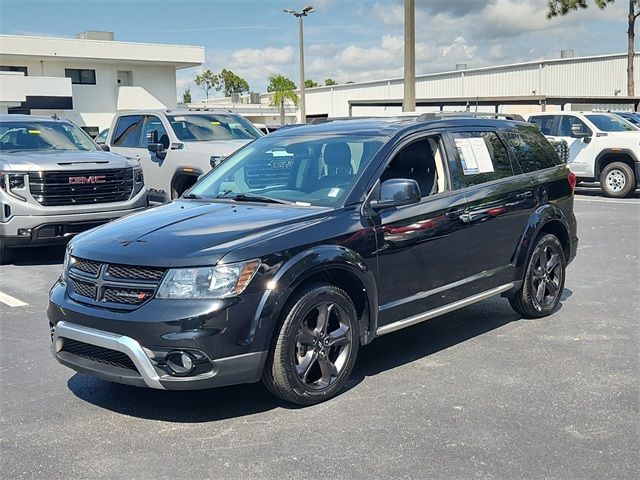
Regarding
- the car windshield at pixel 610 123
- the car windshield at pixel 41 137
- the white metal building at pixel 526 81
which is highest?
the white metal building at pixel 526 81

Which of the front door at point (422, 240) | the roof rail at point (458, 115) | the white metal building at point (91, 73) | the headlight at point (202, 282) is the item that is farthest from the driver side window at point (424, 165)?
the white metal building at point (91, 73)

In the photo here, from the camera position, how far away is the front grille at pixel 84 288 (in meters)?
4.33

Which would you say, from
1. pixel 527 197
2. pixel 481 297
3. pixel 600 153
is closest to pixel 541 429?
pixel 481 297

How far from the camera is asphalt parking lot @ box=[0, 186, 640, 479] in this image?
12.0ft

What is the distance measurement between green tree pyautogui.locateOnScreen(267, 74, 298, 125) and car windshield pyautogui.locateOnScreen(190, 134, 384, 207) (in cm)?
4924

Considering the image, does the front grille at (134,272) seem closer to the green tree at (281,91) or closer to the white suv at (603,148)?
the white suv at (603,148)

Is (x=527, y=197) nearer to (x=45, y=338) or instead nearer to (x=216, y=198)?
(x=216, y=198)

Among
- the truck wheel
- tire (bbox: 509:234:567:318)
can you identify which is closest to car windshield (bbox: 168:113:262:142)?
the truck wheel

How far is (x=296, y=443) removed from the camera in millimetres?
3904

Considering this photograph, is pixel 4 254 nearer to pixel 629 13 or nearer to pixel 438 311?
pixel 438 311

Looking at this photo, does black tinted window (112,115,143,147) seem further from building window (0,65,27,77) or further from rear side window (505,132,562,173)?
building window (0,65,27,77)

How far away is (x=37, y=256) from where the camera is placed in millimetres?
10031

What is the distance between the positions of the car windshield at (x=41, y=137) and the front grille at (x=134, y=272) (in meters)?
6.32

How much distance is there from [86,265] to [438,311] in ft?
8.16
